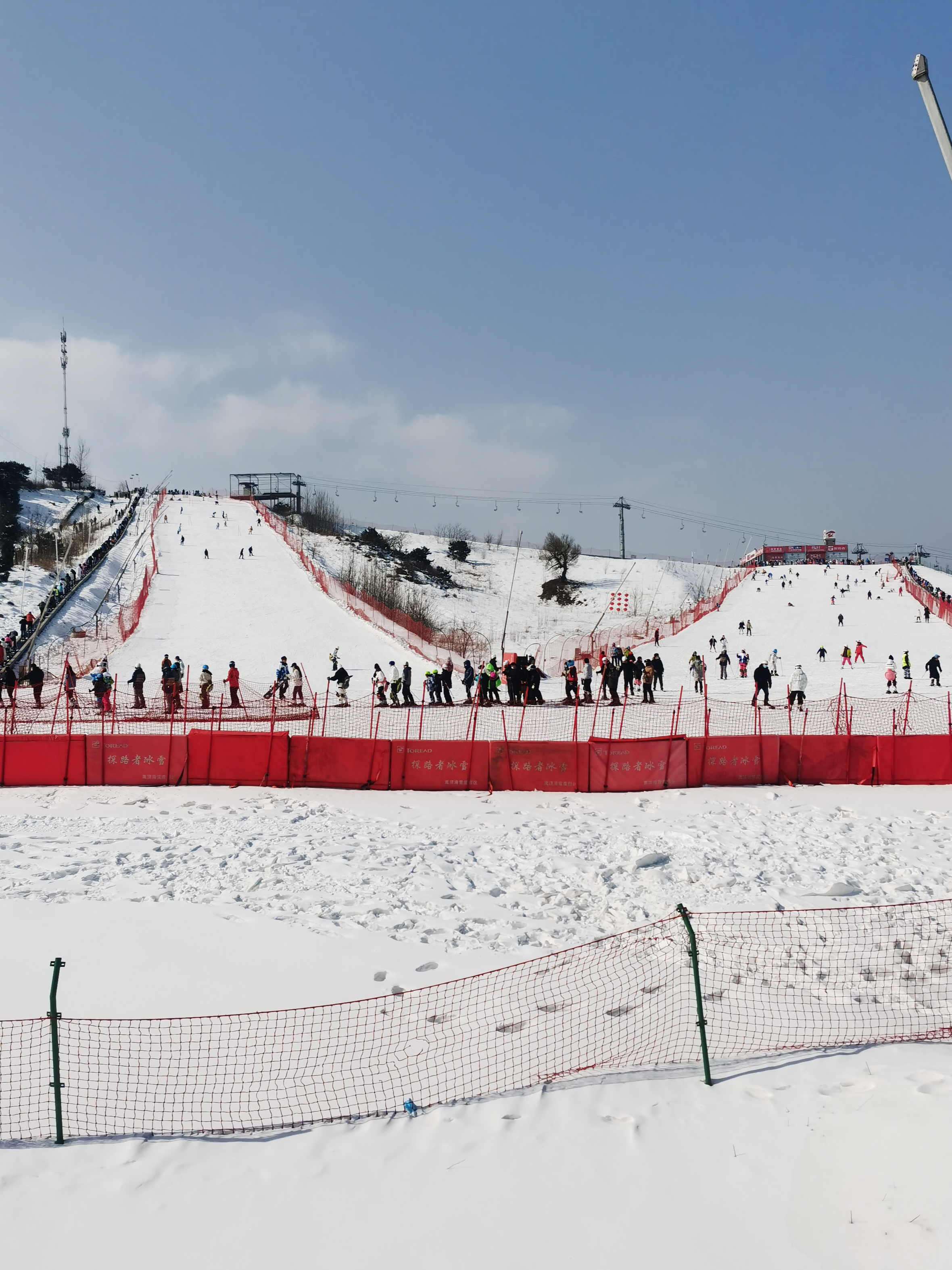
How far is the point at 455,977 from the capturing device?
8516 millimetres

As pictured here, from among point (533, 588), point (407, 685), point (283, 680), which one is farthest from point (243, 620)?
point (533, 588)

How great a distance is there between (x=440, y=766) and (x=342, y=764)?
2.03 metres

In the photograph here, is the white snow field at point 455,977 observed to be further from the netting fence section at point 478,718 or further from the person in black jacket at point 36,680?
the person in black jacket at point 36,680

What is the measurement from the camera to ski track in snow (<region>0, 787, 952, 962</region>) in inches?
405

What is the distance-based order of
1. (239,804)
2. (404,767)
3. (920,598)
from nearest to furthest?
(239,804) < (404,767) < (920,598)

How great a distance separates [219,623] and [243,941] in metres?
32.1

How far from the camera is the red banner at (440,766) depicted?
16.6 metres

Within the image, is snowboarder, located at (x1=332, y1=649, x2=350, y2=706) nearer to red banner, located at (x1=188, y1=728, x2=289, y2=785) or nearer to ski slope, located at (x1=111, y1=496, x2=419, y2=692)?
ski slope, located at (x1=111, y1=496, x2=419, y2=692)

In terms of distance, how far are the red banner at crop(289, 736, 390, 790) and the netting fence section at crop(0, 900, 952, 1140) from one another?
843 cm

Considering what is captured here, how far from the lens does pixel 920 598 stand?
52375mm

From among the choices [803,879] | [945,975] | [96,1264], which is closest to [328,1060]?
[96,1264]

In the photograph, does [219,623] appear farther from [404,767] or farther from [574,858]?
[574,858]

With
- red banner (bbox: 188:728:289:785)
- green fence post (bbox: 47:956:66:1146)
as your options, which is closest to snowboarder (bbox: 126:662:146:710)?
red banner (bbox: 188:728:289:785)

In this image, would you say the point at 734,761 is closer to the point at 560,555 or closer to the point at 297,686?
the point at 297,686
